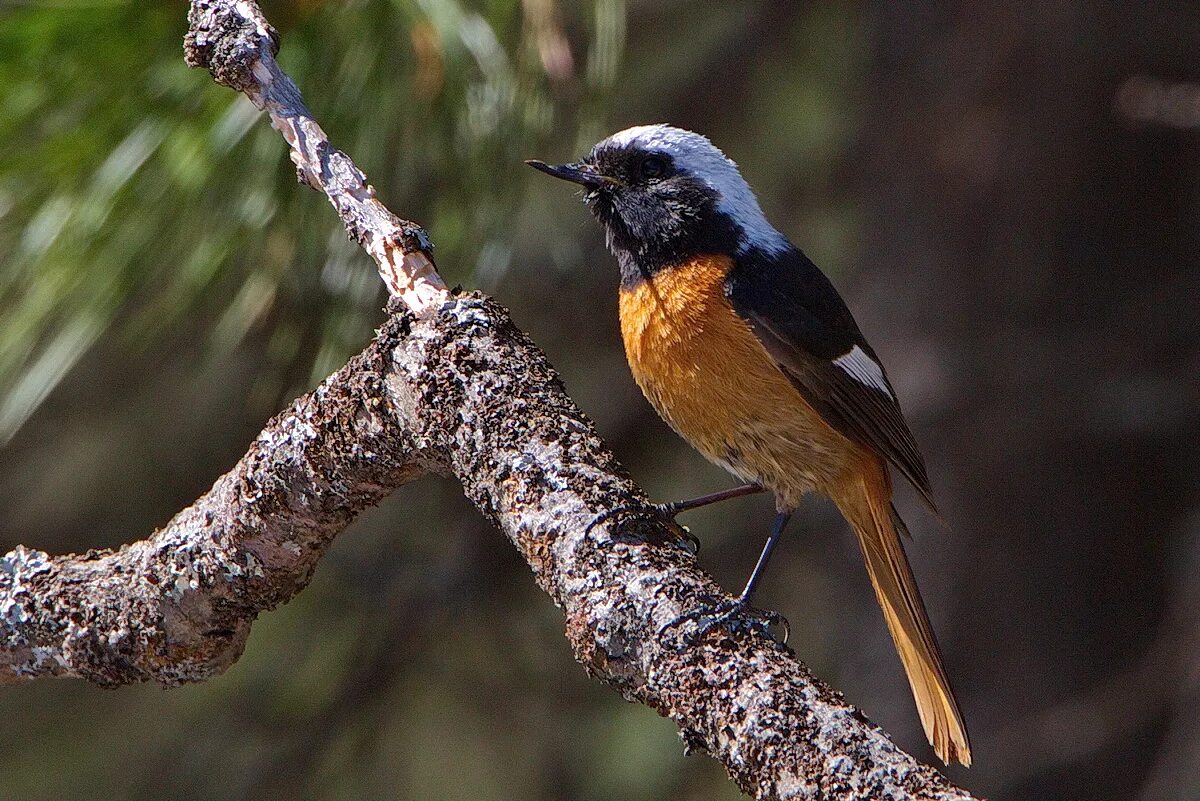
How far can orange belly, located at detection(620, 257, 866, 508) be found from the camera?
2.59m

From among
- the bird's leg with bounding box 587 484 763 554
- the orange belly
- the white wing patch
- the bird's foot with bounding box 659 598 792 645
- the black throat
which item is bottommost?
the bird's foot with bounding box 659 598 792 645

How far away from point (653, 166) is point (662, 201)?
3.6 inches

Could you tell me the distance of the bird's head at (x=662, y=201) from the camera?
2844mm

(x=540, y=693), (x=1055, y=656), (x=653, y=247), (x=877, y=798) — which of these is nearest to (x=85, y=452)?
(x=540, y=693)

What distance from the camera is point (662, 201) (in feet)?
9.48

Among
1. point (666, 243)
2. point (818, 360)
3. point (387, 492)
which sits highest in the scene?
point (666, 243)

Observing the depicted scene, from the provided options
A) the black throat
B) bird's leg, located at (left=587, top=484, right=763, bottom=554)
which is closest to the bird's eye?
the black throat

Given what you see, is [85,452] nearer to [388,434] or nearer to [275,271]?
[275,271]

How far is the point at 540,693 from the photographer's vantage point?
13.1 feet

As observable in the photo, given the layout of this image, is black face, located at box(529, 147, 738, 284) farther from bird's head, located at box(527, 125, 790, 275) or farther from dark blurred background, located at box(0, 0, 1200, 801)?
dark blurred background, located at box(0, 0, 1200, 801)

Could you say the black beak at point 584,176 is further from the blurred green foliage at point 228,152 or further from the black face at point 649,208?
the blurred green foliage at point 228,152

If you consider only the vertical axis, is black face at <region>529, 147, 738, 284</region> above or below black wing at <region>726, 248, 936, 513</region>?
above

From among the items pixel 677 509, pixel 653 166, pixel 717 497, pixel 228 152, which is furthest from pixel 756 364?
pixel 228 152

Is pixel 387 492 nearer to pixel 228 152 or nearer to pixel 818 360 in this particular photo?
pixel 228 152
